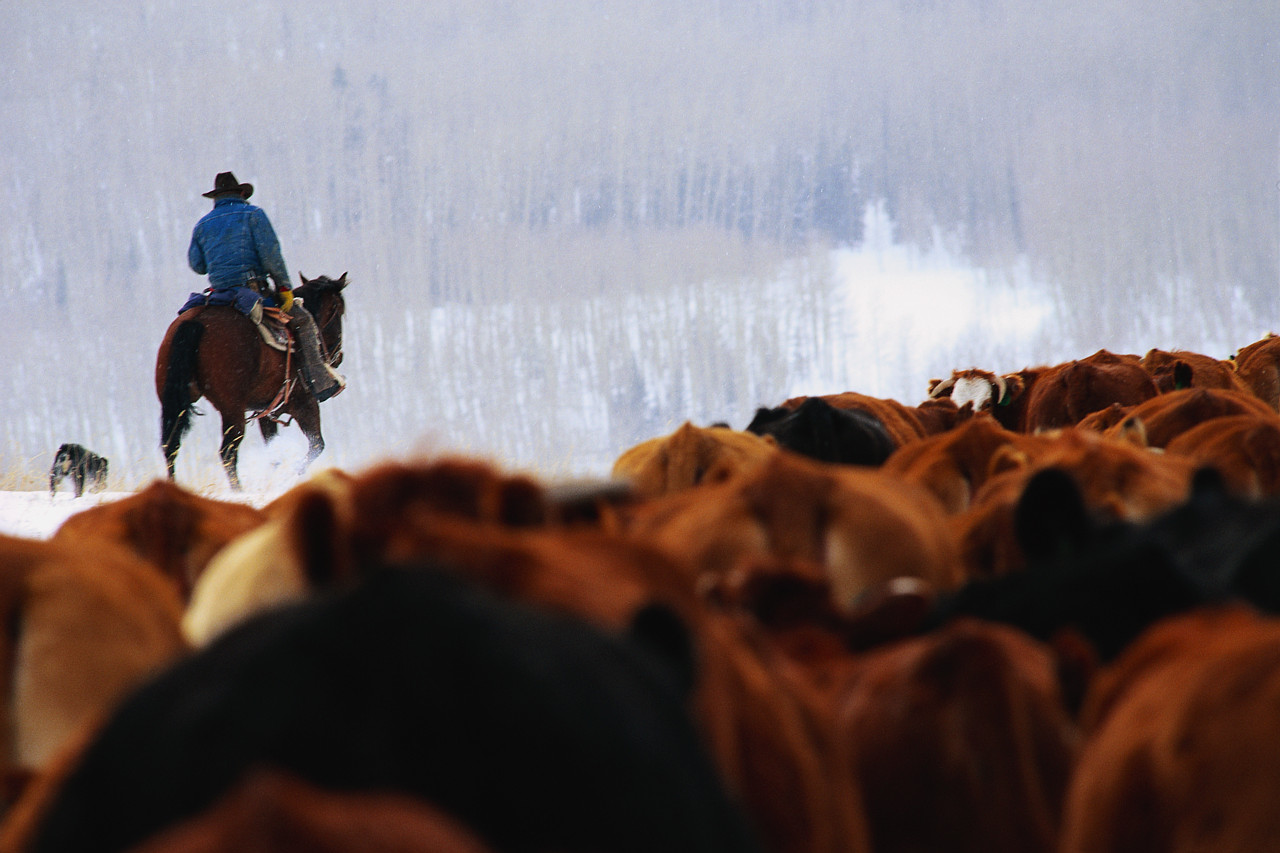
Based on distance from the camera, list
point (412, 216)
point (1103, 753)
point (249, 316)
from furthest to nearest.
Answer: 1. point (412, 216)
2. point (249, 316)
3. point (1103, 753)

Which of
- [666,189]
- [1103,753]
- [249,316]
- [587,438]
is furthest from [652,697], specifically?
[666,189]

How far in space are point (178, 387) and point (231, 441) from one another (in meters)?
0.63

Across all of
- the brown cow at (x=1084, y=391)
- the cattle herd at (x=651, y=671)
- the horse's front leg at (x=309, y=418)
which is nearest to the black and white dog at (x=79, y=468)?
the horse's front leg at (x=309, y=418)

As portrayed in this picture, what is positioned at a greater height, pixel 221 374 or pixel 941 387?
pixel 221 374

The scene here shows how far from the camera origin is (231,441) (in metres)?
11.1

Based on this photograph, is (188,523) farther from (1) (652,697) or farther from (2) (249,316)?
(2) (249,316)

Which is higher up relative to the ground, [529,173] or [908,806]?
[529,173]

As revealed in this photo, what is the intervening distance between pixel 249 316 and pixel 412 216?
42.9 feet

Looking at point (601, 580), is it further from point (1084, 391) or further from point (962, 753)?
point (1084, 391)

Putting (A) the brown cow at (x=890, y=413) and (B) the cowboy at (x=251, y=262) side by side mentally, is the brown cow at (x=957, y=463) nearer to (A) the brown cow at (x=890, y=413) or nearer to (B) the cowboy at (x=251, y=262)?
(A) the brown cow at (x=890, y=413)

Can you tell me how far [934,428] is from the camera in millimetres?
8500

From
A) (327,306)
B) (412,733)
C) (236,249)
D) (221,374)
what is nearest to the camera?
(412,733)

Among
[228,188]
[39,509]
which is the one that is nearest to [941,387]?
[228,188]

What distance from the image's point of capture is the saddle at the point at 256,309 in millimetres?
11023
